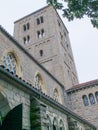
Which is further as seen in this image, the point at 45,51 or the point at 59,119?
the point at 45,51

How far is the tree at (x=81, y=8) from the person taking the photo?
585 centimetres

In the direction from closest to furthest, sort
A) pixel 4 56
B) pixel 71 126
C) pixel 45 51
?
pixel 71 126
pixel 4 56
pixel 45 51

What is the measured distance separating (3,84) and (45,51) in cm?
2140

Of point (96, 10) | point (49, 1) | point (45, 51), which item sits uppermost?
point (45, 51)

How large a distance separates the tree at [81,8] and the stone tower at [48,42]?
18083 millimetres

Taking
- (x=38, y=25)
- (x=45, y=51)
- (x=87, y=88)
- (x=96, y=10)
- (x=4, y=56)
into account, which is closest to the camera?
(x=96, y=10)

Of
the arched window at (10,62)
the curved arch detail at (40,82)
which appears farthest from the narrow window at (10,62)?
the curved arch detail at (40,82)

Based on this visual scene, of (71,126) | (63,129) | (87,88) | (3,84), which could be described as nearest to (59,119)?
(63,129)

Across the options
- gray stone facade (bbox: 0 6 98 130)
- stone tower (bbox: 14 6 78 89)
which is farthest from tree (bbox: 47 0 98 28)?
stone tower (bbox: 14 6 78 89)

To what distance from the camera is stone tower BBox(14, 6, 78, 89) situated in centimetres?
2586

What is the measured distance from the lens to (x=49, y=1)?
6.32 m

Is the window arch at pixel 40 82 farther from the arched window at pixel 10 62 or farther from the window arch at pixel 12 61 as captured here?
the arched window at pixel 10 62

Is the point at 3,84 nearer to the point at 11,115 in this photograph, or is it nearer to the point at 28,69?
the point at 11,115

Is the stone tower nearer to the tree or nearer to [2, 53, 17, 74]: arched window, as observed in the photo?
[2, 53, 17, 74]: arched window
